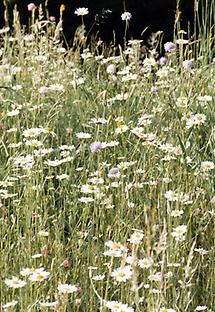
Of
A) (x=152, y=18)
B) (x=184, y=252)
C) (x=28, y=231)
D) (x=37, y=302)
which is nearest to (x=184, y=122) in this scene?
(x=184, y=252)

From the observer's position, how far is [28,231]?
238cm

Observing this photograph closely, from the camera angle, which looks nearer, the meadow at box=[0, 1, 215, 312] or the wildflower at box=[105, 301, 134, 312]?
the wildflower at box=[105, 301, 134, 312]

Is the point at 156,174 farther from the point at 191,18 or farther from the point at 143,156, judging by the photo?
the point at 191,18

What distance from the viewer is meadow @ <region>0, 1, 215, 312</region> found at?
2.19m

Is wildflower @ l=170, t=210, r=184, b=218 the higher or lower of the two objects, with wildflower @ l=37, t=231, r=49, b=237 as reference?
higher

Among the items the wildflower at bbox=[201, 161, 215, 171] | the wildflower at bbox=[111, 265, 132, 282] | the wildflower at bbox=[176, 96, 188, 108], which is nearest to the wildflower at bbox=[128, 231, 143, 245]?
the wildflower at bbox=[111, 265, 132, 282]

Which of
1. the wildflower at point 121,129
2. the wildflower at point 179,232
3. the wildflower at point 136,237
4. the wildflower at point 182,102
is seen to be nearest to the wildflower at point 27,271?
the wildflower at point 136,237

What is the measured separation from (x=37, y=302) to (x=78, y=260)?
1.22 feet

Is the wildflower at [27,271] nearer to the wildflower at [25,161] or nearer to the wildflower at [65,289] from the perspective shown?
the wildflower at [65,289]

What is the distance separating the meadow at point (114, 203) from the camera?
219 centimetres

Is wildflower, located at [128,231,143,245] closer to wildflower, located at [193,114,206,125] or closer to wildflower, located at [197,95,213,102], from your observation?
wildflower, located at [193,114,206,125]

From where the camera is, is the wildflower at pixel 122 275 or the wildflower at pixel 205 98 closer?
the wildflower at pixel 122 275

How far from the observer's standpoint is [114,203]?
2877 millimetres

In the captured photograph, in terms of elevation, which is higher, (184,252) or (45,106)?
(45,106)
